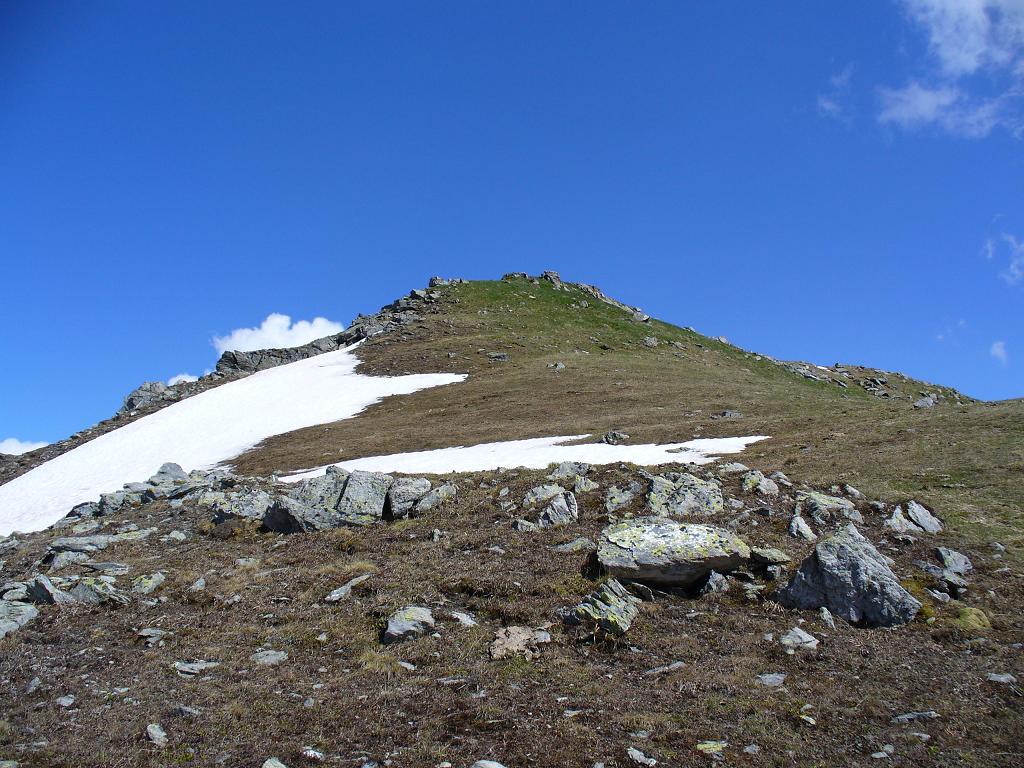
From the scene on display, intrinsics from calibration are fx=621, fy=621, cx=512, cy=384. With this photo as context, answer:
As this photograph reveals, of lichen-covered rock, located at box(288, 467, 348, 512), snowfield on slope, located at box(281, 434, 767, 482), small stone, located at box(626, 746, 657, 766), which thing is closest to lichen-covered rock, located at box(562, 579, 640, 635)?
small stone, located at box(626, 746, 657, 766)

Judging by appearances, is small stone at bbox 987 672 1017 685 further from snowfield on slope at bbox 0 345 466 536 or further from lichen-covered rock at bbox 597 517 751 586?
snowfield on slope at bbox 0 345 466 536

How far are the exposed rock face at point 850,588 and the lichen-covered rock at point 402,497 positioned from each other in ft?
37.2

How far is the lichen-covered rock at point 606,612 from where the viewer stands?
1221cm

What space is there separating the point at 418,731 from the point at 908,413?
32.3 meters

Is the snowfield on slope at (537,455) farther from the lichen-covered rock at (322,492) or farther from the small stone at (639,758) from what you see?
the small stone at (639,758)

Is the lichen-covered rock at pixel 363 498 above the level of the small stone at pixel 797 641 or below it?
above

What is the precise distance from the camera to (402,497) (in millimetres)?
20234

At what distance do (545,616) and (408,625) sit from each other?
9.23ft

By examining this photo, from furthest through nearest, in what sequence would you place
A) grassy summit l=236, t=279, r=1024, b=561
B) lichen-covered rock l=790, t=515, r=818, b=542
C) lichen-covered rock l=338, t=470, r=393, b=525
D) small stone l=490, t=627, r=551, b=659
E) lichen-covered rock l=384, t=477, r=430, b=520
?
1. grassy summit l=236, t=279, r=1024, b=561
2. lichen-covered rock l=384, t=477, r=430, b=520
3. lichen-covered rock l=338, t=470, r=393, b=525
4. lichen-covered rock l=790, t=515, r=818, b=542
5. small stone l=490, t=627, r=551, b=659

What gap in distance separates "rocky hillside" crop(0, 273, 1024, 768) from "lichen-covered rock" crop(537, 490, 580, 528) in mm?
77

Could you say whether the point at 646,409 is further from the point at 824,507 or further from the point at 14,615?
the point at 14,615

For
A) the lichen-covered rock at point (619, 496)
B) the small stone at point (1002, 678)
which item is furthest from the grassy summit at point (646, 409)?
the small stone at point (1002, 678)

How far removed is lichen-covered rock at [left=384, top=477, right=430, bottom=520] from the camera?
20.0 m

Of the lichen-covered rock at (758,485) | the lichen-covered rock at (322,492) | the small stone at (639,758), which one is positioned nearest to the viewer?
the small stone at (639,758)
